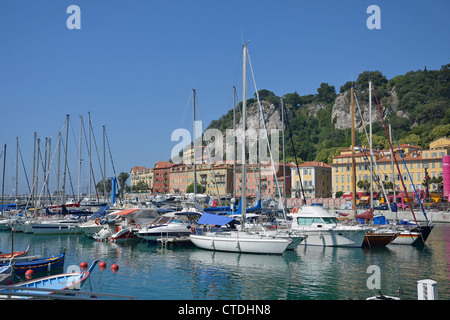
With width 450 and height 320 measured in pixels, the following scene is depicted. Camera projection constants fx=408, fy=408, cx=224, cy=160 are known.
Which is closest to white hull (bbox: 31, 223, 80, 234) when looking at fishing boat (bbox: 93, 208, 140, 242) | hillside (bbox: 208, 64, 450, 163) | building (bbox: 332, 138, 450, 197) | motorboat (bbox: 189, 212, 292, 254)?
fishing boat (bbox: 93, 208, 140, 242)

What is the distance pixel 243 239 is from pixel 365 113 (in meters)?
128

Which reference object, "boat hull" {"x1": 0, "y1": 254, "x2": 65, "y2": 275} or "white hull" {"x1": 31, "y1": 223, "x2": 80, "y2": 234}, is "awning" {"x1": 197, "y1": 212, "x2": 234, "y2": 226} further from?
"white hull" {"x1": 31, "y1": 223, "x2": 80, "y2": 234}

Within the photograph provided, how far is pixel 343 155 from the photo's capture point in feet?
317

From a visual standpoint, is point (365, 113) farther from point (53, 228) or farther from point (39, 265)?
point (39, 265)

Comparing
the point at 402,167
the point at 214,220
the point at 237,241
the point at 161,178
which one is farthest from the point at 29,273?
the point at 161,178

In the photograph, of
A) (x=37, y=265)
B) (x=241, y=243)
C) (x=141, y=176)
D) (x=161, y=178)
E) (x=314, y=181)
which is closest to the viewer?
(x=37, y=265)

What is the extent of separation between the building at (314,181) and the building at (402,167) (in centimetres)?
517

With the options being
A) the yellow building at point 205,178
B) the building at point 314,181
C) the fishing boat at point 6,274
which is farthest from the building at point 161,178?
the fishing boat at point 6,274

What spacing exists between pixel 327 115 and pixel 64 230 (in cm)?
13823

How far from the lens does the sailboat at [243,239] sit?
25.7m

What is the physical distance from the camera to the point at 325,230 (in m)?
30.3

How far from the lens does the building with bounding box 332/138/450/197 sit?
82375 mm
